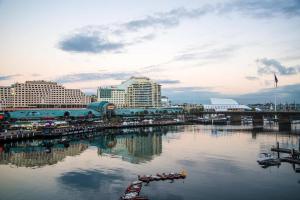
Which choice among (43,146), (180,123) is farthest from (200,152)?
(180,123)

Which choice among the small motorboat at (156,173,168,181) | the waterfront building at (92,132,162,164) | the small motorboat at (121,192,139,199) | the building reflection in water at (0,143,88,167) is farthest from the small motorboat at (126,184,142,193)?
the building reflection in water at (0,143,88,167)

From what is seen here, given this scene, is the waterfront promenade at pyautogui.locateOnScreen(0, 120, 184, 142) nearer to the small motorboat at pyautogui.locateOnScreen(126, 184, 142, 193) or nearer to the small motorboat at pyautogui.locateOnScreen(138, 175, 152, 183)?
the small motorboat at pyautogui.locateOnScreen(138, 175, 152, 183)

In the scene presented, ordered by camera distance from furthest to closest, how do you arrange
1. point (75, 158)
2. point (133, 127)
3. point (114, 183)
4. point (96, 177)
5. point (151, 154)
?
point (133, 127), point (151, 154), point (75, 158), point (96, 177), point (114, 183)

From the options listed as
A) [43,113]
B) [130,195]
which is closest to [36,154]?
[130,195]

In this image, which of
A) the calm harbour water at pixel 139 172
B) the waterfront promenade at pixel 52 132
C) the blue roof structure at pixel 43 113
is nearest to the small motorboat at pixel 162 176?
the calm harbour water at pixel 139 172

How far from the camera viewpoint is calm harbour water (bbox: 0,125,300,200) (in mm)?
40688

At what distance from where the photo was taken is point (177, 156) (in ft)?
225

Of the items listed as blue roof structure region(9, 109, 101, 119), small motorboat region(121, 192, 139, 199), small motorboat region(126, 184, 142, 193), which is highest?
blue roof structure region(9, 109, 101, 119)

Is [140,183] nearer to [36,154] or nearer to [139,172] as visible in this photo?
[139,172]

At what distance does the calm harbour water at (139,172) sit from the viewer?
4069 cm

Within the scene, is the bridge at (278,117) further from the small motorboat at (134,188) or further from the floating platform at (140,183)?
the small motorboat at (134,188)

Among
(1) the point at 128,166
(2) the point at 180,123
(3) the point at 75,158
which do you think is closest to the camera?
(1) the point at 128,166

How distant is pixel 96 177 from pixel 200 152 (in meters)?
33.2

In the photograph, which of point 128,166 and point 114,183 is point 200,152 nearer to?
point 128,166
